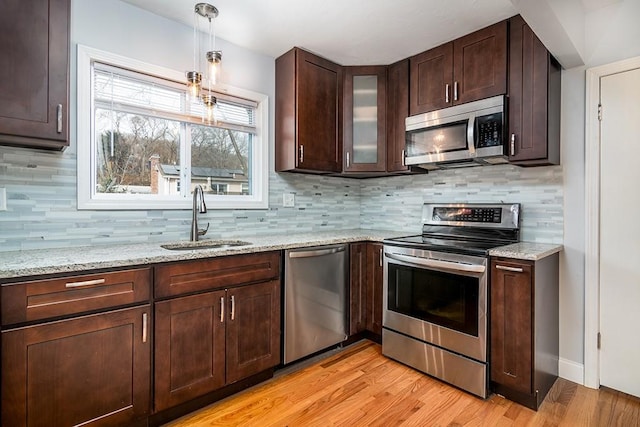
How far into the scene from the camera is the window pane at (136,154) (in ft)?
6.91

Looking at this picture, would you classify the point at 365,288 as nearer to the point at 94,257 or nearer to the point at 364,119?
the point at 364,119

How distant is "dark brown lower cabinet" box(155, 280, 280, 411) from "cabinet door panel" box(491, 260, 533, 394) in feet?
4.50

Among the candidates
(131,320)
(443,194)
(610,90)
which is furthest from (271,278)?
(610,90)

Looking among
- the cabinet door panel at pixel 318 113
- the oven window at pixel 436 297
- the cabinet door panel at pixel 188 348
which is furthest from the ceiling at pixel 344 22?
the cabinet door panel at pixel 188 348

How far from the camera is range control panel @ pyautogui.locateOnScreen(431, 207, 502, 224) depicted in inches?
97.8

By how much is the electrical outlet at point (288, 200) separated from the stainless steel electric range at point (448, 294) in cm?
95

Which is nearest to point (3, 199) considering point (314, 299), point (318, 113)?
point (314, 299)

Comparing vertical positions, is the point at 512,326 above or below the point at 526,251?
below

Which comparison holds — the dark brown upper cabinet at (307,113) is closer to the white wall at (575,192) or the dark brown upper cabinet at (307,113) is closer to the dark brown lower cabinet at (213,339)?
the dark brown lower cabinet at (213,339)

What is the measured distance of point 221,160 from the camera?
2.65 meters

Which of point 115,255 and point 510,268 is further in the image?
point 510,268

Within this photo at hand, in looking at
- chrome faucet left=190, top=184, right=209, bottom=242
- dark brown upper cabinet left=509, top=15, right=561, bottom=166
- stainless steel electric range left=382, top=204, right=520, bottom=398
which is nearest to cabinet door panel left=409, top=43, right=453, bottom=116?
dark brown upper cabinet left=509, top=15, right=561, bottom=166

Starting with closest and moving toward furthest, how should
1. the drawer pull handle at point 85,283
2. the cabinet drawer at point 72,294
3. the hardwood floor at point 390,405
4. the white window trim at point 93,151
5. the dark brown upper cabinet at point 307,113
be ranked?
the cabinet drawer at point 72,294 → the drawer pull handle at point 85,283 → the hardwood floor at point 390,405 → the white window trim at point 93,151 → the dark brown upper cabinet at point 307,113

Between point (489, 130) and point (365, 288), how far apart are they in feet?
5.00
